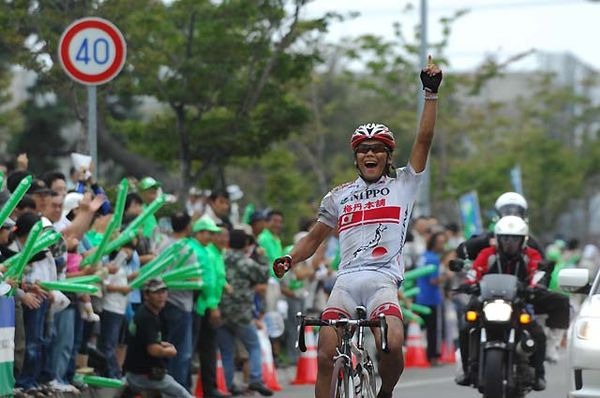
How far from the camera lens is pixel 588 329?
11289mm

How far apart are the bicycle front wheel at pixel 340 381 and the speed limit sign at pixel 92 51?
5983 mm

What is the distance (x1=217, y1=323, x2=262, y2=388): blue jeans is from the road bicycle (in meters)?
7.41

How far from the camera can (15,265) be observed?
12.3 meters

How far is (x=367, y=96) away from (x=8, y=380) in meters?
39.9

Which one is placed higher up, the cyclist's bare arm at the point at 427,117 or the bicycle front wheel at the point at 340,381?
the cyclist's bare arm at the point at 427,117

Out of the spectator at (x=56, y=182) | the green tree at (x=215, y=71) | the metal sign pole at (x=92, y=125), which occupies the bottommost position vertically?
the spectator at (x=56, y=182)

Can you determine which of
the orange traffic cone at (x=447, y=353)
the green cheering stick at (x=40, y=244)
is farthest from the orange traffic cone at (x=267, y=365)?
the orange traffic cone at (x=447, y=353)

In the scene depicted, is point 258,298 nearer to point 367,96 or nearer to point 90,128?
point 90,128

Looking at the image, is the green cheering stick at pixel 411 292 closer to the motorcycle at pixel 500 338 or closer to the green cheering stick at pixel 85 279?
the motorcycle at pixel 500 338

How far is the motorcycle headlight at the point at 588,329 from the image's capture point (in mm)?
11226

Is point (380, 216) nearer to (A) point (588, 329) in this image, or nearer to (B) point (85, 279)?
(A) point (588, 329)

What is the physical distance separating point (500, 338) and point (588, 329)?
276 cm

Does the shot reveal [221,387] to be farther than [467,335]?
Yes

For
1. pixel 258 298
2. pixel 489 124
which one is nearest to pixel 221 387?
pixel 258 298
